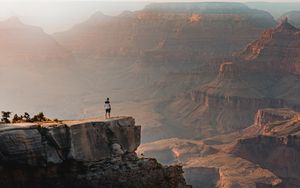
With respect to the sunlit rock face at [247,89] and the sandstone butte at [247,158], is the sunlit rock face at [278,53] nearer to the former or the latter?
the sunlit rock face at [247,89]

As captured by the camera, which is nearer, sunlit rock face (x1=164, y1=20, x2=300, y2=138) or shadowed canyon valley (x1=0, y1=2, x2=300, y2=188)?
shadowed canyon valley (x1=0, y1=2, x2=300, y2=188)

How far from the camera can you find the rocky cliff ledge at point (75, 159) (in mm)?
20531

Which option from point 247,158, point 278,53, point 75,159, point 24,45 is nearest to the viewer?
point 75,159

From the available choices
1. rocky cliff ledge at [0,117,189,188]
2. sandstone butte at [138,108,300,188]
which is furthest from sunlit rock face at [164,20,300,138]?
rocky cliff ledge at [0,117,189,188]

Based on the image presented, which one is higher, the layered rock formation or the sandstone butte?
the layered rock formation

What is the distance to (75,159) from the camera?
21.6 metres

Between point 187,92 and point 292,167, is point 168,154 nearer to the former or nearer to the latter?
point 292,167

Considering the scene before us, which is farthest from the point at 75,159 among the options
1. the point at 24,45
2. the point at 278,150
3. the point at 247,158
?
the point at 24,45

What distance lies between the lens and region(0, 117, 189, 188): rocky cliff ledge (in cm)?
2053

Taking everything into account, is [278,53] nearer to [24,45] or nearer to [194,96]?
[194,96]

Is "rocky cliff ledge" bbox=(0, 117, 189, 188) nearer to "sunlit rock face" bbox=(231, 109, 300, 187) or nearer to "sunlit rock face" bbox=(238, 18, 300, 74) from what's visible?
"sunlit rock face" bbox=(231, 109, 300, 187)

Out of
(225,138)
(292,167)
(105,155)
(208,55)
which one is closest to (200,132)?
(225,138)

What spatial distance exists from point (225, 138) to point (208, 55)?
73684 mm

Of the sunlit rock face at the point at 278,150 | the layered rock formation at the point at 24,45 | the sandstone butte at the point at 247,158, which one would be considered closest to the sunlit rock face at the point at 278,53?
the sandstone butte at the point at 247,158
